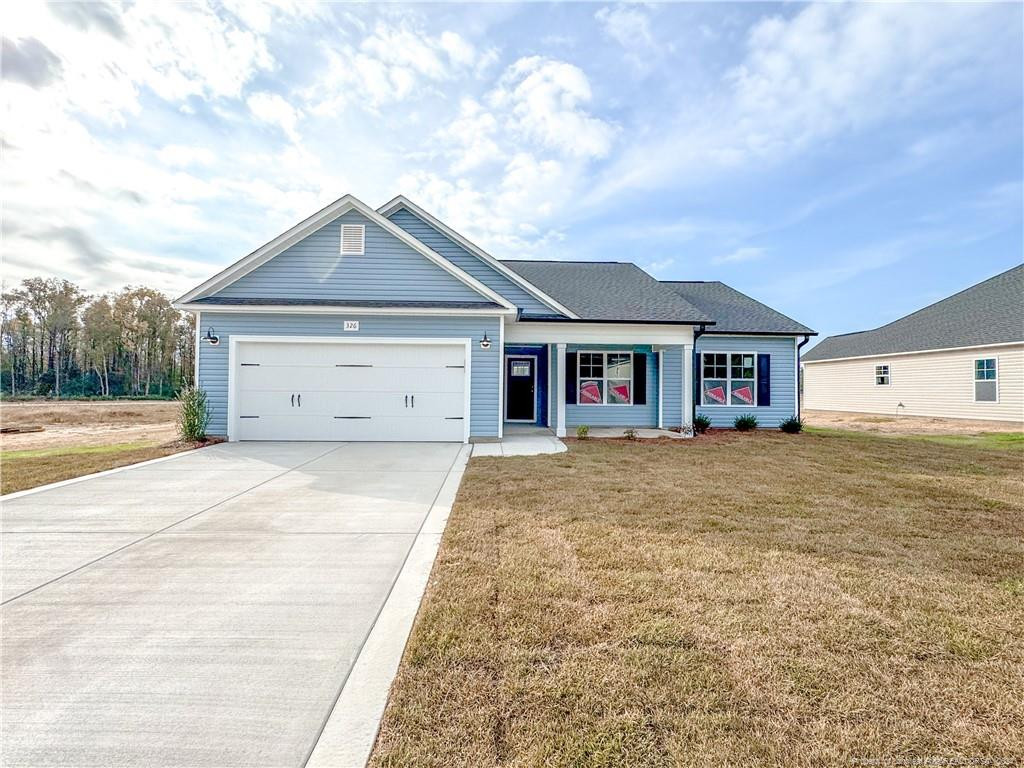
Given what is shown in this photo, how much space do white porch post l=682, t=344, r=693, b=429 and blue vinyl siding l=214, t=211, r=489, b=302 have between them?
5598 millimetres

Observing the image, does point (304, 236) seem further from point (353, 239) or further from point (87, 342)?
point (87, 342)

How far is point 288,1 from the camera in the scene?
27.8 ft

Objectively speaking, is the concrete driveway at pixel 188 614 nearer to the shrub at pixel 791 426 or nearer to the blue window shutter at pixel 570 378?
the blue window shutter at pixel 570 378

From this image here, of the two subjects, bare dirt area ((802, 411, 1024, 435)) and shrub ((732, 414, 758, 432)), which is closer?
shrub ((732, 414, 758, 432))

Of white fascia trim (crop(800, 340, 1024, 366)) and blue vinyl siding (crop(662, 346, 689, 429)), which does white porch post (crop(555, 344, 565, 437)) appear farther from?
white fascia trim (crop(800, 340, 1024, 366))

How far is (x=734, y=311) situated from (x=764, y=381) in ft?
8.16

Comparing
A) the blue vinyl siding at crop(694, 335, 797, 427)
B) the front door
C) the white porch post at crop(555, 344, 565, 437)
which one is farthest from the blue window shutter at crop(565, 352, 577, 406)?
the blue vinyl siding at crop(694, 335, 797, 427)

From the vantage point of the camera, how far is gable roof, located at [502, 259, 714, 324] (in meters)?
11.9

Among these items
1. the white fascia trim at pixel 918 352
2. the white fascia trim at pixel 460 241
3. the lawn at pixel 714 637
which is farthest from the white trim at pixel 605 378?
the white fascia trim at pixel 918 352

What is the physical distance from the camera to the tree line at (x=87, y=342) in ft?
110

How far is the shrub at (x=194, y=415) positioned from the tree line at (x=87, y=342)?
3025cm

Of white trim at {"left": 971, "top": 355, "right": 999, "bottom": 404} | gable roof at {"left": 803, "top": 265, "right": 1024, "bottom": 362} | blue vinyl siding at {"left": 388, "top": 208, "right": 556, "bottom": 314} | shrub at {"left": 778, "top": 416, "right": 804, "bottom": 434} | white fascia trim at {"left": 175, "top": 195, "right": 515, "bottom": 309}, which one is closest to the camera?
white fascia trim at {"left": 175, "top": 195, "right": 515, "bottom": 309}

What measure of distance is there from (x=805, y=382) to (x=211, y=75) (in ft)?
101

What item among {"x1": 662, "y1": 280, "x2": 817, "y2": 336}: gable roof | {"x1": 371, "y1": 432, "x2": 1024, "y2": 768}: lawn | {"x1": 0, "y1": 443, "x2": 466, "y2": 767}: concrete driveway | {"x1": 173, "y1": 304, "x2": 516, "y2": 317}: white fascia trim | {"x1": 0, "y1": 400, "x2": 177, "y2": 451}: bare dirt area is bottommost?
{"x1": 0, "y1": 443, "x2": 466, "y2": 767}: concrete driveway
